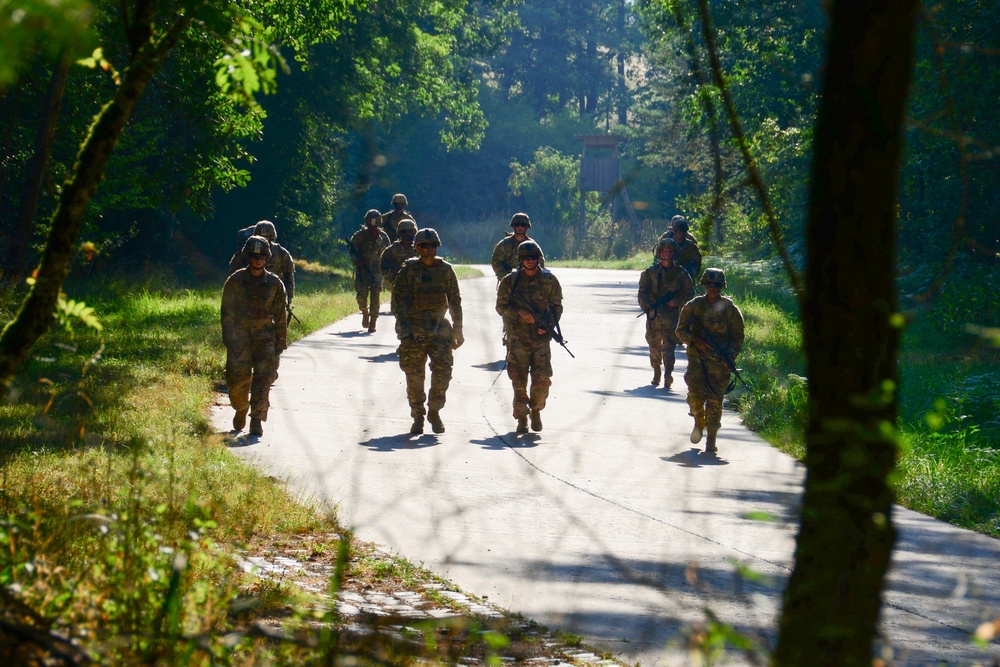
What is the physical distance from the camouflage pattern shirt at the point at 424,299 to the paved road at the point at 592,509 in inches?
41.6

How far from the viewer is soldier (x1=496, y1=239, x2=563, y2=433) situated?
13.0 meters

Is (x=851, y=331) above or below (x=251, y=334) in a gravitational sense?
above

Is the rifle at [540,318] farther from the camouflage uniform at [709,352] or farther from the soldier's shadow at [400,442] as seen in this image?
the soldier's shadow at [400,442]

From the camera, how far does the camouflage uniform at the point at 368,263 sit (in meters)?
21.1

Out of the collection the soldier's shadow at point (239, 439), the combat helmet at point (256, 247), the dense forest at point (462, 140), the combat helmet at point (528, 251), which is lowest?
the soldier's shadow at point (239, 439)

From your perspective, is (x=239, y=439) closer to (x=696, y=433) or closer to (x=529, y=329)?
(x=529, y=329)

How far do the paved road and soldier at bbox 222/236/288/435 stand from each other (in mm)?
414

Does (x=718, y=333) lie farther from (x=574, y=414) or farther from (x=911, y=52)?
(x=911, y=52)

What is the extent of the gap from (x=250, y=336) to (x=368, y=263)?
29.7ft

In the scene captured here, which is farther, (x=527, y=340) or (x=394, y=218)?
(x=394, y=218)

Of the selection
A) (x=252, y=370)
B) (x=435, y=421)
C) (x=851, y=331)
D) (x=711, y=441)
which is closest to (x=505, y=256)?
(x=435, y=421)

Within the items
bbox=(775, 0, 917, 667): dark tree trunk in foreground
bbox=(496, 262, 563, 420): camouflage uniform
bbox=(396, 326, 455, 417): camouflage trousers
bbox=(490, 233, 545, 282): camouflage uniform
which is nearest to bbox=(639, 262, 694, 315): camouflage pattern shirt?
bbox=(490, 233, 545, 282): camouflage uniform

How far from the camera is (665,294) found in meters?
16.2

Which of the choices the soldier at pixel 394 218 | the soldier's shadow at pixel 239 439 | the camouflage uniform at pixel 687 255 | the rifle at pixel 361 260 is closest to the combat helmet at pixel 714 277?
the soldier's shadow at pixel 239 439
